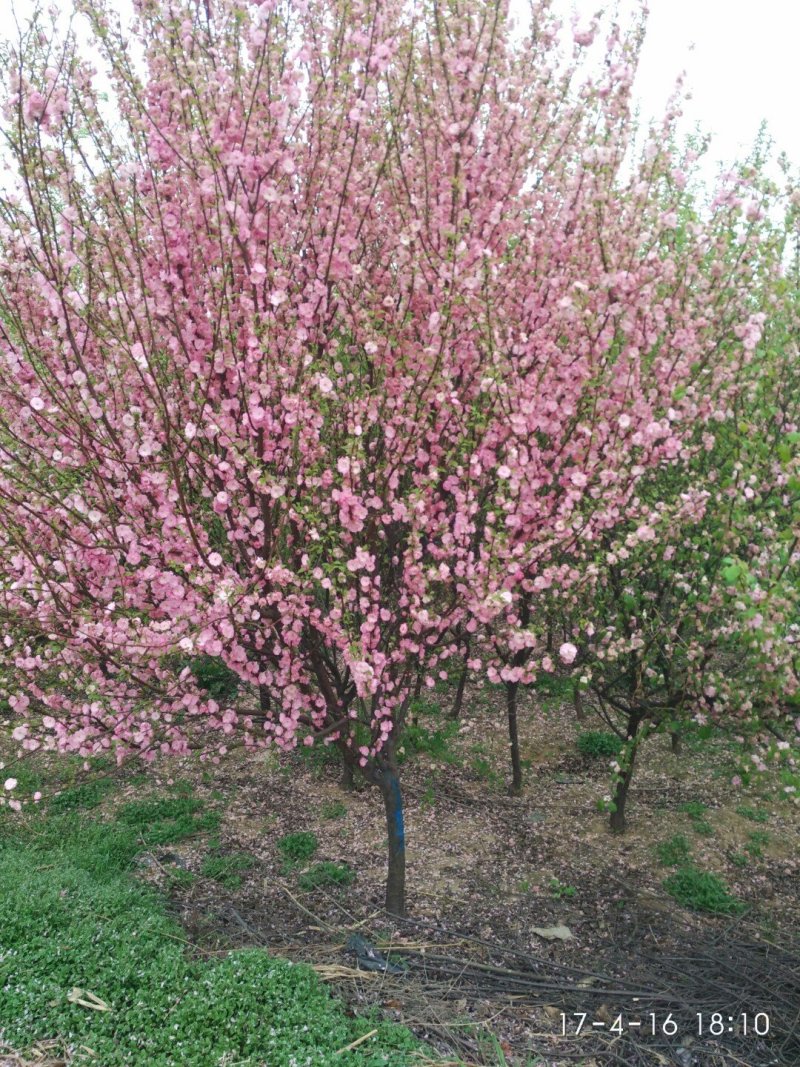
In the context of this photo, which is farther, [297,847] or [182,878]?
[297,847]

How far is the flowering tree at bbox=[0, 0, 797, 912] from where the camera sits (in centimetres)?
432

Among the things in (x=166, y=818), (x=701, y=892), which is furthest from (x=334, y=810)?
(x=701, y=892)

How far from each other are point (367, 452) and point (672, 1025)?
12.9ft

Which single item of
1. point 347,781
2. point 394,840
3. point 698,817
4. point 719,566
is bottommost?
point 394,840

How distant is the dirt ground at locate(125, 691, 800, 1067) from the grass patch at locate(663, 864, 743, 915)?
0.31ft

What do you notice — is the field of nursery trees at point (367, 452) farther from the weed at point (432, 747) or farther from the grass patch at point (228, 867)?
the weed at point (432, 747)

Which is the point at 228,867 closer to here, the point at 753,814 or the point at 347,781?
the point at 347,781

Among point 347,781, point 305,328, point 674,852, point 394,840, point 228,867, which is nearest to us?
point 305,328

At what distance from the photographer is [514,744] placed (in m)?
7.95

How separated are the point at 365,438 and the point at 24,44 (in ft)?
9.25

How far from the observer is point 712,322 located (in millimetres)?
5215

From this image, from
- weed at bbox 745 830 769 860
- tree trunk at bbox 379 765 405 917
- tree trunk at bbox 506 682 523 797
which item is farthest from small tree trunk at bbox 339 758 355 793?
weed at bbox 745 830 769 860

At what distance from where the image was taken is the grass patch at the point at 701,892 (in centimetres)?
638

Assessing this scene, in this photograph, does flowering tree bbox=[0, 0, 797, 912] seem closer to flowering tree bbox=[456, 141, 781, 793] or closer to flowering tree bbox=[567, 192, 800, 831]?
flowering tree bbox=[456, 141, 781, 793]
